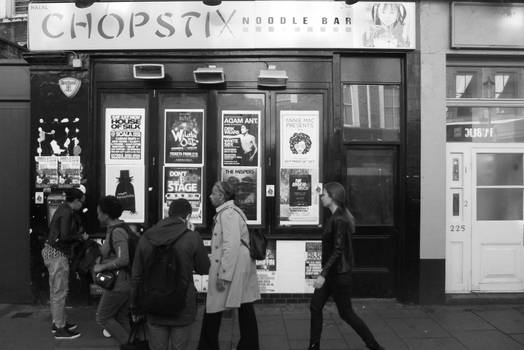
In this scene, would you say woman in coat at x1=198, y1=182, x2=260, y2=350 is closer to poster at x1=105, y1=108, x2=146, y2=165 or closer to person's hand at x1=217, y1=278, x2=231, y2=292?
person's hand at x1=217, y1=278, x2=231, y2=292

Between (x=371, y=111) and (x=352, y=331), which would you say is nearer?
(x=352, y=331)

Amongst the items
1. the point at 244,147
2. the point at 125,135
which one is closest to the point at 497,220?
the point at 244,147

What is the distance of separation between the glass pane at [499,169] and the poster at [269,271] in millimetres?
3307

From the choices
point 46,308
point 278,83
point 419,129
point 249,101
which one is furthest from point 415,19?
point 46,308

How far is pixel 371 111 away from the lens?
7059 mm

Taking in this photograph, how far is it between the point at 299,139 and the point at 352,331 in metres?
2.76

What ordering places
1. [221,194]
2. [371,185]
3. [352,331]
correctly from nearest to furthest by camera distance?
[221,194] < [352,331] < [371,185]

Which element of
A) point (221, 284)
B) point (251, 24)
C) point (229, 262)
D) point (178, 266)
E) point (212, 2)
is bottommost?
point (221, 284)

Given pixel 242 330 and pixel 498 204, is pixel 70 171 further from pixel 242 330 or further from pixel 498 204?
pixel 498 204

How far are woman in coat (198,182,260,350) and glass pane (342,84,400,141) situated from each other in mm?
2973

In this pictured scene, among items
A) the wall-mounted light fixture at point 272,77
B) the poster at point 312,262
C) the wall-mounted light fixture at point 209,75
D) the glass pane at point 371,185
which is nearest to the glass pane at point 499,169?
the glass pane at point 371,185

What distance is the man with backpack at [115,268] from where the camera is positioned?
4.69 metres

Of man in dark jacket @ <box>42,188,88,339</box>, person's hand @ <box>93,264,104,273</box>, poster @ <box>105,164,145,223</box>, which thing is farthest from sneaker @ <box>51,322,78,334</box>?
poster @ <box>105,164,145,223</box>

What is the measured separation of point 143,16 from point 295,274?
433 cm
